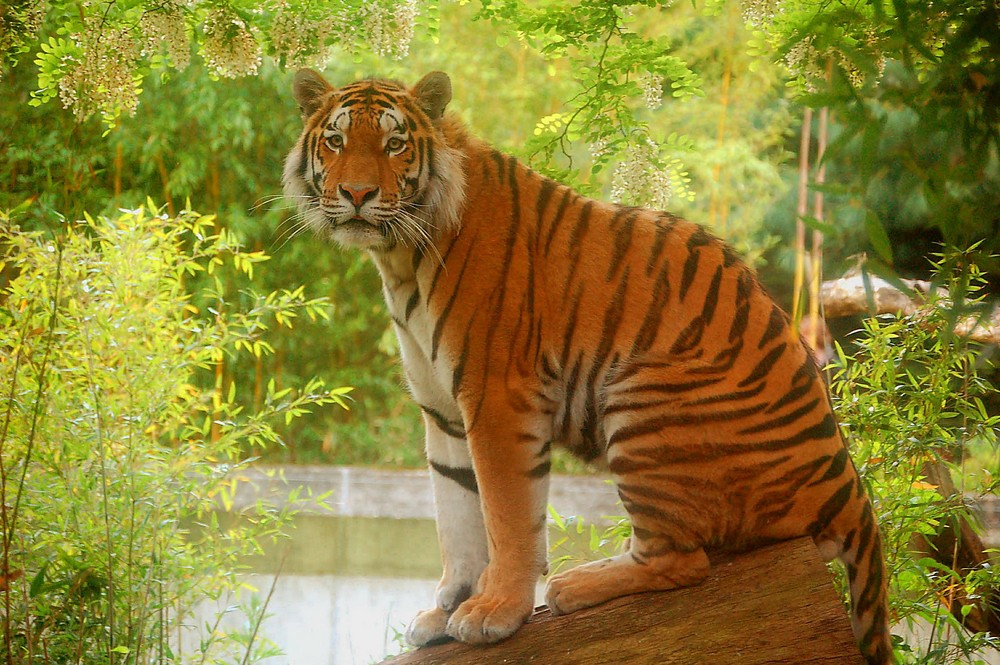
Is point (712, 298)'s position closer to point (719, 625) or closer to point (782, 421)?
point (782, 421)

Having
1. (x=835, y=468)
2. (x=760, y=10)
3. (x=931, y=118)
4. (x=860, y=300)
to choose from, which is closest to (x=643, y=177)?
(x=760, y=10)

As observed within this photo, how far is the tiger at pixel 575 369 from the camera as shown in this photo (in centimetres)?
195

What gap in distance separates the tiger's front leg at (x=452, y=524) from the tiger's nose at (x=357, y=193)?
1.72 ft

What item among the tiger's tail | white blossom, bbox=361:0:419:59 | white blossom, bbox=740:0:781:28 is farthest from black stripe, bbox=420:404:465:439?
white blossom, bbox=740:0:781:28

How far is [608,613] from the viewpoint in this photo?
1.95 m

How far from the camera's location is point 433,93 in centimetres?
216

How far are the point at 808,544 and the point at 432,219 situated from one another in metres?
1.05

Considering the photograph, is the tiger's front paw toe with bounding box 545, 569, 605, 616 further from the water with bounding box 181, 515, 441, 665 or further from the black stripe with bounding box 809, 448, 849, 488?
the water with bounding box 181, 515, 441, 665

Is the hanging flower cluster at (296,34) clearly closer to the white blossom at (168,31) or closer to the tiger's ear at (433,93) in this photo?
the white blossom at (168,31)

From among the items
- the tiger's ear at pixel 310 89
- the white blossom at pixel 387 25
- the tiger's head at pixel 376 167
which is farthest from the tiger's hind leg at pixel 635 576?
the white blossom at pixel 387 25

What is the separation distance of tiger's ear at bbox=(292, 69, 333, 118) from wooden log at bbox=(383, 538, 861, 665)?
4.11 ft

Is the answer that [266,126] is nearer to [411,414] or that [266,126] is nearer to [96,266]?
[411,414]

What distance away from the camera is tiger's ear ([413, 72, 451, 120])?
84.5 inches

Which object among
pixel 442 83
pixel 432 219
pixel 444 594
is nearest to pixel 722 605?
pixel 444 594
